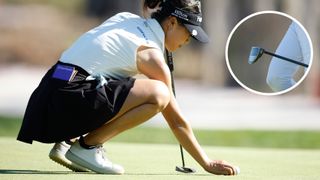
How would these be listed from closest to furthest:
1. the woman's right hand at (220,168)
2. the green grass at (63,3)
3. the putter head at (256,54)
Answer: the woman's right hand at (220,168) → the putter head at (256,54) → the green grass at (63,3)

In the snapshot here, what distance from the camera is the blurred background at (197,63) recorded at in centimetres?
1758

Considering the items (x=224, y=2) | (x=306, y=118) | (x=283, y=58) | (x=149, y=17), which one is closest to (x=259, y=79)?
(x=283, y=58)

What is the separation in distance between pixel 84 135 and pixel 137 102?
1.29 feet

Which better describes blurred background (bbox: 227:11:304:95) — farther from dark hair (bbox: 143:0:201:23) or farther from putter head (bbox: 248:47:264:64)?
dark hair (bbox: 143:0:201:23)

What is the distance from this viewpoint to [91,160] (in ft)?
17.6

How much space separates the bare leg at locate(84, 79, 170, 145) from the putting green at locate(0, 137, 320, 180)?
0.81 ft

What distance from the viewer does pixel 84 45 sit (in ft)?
17.7

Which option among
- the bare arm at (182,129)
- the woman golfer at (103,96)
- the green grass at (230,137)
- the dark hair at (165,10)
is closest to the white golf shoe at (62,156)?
the woman golfer at (103,96)

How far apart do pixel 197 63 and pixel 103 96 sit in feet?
90.6

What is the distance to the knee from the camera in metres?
5.28

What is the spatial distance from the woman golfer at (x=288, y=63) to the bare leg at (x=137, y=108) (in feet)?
2.60

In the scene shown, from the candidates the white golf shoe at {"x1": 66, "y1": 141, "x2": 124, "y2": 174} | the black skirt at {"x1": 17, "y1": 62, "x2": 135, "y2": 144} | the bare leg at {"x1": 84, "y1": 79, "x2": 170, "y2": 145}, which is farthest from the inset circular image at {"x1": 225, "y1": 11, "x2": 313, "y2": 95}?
the white golf shoe at {"x1": 66, "y1": 141, "x2": 124, "y2": 174}

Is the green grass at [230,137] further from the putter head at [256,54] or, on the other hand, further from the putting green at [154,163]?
the putter head at [256,54]

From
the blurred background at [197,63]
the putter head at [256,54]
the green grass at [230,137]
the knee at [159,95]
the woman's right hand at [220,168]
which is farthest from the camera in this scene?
the blurred background at [197,63]
